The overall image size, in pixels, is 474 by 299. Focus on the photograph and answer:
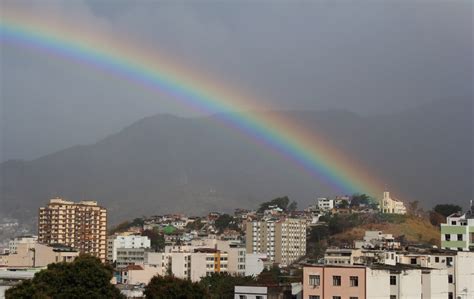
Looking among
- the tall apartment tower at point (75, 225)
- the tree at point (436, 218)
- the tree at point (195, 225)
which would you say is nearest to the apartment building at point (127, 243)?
the tall apartment tower at point (75, 225)

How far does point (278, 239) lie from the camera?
58.3 m

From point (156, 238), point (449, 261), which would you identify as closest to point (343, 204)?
point (156, 238)

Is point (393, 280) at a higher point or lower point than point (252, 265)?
higher

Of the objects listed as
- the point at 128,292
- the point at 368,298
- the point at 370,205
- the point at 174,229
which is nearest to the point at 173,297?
the point at 368,298

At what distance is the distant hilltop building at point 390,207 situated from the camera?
73.8m

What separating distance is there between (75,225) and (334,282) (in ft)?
148

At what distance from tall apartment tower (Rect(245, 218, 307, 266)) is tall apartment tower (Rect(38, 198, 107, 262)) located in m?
9.79

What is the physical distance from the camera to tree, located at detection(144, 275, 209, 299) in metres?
19.3

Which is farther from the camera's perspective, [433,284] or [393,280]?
[433,284]

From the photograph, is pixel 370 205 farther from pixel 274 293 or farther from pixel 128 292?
pixel 274 293

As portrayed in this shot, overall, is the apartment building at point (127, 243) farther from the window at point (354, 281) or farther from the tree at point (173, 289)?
the window at point (354, 281)

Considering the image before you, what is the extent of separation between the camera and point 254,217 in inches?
2537

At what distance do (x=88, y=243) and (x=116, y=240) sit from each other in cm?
335

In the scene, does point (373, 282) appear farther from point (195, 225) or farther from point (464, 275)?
point (195, 225)
